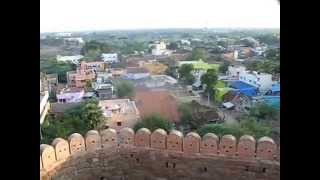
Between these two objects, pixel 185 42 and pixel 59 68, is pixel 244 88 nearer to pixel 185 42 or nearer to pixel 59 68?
pixel 185 42

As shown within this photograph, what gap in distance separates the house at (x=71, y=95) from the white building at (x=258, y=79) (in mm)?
618

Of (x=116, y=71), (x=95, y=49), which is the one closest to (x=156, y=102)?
(x=116, y=71)

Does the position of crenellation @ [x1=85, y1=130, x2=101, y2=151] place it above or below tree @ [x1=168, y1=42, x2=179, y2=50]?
below

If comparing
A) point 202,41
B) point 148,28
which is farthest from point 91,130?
point 202,41

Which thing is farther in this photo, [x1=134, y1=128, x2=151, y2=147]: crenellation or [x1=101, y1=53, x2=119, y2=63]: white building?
[x1=134, y1=128, x2=151, y2=147]: crenellation

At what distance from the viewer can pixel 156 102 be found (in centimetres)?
159

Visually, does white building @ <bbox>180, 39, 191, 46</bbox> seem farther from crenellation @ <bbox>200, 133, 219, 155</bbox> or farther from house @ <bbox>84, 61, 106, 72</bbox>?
crenellation @ <bbox>200, 133, 219, 155</bbox>

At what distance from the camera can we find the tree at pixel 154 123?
1.66 metres

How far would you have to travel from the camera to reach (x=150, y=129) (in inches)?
68.2

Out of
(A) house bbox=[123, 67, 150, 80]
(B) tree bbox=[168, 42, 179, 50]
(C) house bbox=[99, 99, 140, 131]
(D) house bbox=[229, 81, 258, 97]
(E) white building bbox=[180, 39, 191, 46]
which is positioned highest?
(E) white building bbox=[180, 39, 191, 46]

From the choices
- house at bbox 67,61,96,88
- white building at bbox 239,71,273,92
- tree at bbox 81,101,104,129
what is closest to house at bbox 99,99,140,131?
tree at bbox 81,101,104,129

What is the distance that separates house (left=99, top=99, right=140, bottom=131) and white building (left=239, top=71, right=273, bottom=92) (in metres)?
0.45

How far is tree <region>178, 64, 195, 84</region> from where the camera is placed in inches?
59.1
